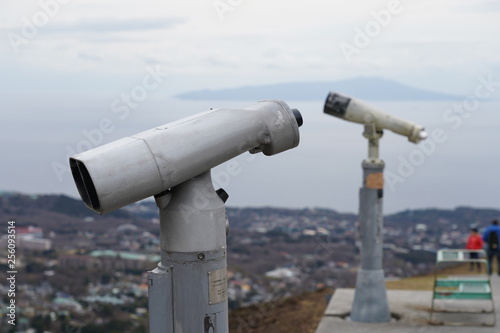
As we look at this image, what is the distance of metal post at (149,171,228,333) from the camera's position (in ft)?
12.9

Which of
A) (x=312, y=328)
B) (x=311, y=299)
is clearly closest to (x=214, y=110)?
(x=312, y=328)

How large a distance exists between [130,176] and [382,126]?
267 inches

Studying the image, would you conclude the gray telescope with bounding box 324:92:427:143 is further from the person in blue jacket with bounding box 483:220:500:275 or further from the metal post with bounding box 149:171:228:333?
the metal post with bounding box 149:171:228:333

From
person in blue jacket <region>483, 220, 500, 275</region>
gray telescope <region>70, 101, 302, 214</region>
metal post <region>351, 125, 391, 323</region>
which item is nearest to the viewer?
gray telescope <region>70, 101, 302, 214</region>

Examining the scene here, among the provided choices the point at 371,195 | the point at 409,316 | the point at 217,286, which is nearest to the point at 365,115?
the point at 371,195

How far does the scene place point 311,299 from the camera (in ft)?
41.3

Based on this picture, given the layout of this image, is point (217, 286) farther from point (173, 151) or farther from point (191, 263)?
point (173, 151)

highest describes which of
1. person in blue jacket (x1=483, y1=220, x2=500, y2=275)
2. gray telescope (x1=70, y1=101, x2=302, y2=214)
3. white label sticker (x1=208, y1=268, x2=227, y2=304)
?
gray telescope (x1=70, y1=101, x2=302, y2=214)

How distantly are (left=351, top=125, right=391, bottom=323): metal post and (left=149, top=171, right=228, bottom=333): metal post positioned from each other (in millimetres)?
6276

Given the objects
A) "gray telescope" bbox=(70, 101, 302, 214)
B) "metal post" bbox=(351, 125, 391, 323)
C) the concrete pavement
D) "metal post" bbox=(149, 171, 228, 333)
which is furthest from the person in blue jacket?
"metal post" bbox=(149, 171, 228, 333)

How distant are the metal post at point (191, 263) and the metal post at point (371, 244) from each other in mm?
6276

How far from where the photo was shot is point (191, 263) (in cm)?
397

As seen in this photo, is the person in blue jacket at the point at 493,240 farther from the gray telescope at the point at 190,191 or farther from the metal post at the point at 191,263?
the metal post at the point at 191,263

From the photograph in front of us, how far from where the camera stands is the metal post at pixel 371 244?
10109 millimetres
